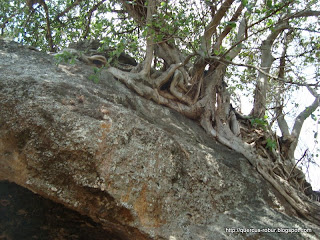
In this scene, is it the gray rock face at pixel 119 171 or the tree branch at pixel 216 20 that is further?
the tree branch at pixel 216 20

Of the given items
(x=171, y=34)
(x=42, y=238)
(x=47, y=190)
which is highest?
(x=171, y=34)

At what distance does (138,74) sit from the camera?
5.41m

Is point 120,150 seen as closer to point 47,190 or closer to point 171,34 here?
point 47,190

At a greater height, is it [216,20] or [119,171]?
[216,20]

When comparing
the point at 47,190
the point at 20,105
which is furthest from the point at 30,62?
the point at 47,190

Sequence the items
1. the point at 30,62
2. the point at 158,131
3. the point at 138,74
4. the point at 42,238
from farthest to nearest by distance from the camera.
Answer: the point at 138,74 < the point at 30,62 < the point at 158,131 < the point at 42,238

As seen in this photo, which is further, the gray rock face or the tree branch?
the tree branch

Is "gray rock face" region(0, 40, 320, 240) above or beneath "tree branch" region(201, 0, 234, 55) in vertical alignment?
beneath

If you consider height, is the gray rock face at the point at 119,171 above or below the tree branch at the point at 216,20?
below

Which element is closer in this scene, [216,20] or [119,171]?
[119,171]

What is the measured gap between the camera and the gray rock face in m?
2.99

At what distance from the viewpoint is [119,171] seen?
316cm

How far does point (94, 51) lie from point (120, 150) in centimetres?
364

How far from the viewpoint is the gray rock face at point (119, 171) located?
299cm
